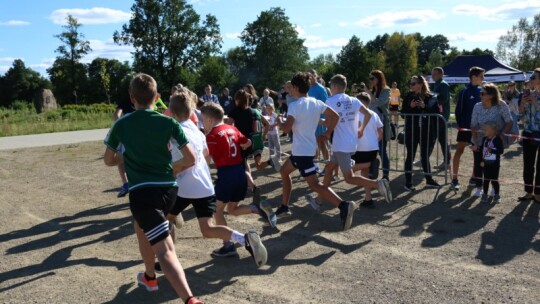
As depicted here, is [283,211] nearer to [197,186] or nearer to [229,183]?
[229,183]

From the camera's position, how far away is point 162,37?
60844 millimetres

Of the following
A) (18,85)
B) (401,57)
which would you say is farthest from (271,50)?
(18,85)

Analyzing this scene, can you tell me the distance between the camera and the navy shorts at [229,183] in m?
5.07

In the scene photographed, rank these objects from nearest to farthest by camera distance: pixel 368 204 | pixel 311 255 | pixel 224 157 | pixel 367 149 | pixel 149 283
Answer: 1. pixel 149 283
2. pixel 224 157
3. pixel 311 255
4. pixel 367 149
5. pixel 368 204

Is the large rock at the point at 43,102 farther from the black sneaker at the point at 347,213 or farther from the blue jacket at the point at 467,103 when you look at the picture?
the black sneaker at the point at 347,213

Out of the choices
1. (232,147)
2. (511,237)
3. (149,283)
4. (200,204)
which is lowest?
(511,237)

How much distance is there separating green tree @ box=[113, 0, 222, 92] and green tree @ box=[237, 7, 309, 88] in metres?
10.6

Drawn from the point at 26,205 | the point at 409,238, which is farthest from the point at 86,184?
the point at 409,238

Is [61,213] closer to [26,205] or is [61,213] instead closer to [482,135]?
[26,205]

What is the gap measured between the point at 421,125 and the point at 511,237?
9.58 ft

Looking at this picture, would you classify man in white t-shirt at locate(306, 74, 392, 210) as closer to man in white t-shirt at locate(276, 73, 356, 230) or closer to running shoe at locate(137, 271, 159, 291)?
man in white t-shirt at locate(276, 73, 356, 230)

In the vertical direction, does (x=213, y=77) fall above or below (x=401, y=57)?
below

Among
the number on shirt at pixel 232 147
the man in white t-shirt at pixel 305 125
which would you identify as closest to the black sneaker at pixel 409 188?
the man in white t-shirt at pixel 305 125

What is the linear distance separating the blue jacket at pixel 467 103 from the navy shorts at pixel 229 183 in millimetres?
4933
